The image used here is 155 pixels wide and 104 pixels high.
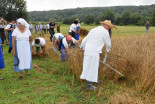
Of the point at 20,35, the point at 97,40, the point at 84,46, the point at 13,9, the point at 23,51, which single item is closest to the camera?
the point at 97,40

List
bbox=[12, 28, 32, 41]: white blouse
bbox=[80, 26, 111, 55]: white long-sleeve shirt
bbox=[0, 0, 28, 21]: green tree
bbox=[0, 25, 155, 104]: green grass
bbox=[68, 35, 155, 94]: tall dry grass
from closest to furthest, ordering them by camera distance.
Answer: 1. bbox=[0, 25, 155, 104]: green grass
2. bbox=[80, 26, 111, 55]: white long-sleeve shirt
3. bbox=[68, 35, 155, 94]: tall dry grass
4. bbox=[12, 28, 32, 41]: white blouse
5. bbox=[0, 0, 28, 21]: green tree

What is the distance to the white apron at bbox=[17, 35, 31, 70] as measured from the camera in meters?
4.10

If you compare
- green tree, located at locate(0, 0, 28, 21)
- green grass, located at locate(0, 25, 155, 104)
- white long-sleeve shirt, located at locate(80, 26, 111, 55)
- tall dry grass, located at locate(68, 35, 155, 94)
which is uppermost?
green tree, located at locate(0, 0, 28, 21)

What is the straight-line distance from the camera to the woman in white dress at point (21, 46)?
404 cm

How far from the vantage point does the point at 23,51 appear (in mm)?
4172

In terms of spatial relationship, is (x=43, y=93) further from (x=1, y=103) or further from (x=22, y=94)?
(x=1, y=103)

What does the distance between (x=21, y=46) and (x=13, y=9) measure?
33213 millimetres

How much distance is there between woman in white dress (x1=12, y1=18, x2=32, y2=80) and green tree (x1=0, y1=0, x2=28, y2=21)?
3196 cm

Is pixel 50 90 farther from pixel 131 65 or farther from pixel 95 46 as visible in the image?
pixel 131 65

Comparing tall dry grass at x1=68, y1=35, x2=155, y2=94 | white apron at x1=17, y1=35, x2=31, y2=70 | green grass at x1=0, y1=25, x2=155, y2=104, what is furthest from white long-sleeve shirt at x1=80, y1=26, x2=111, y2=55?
white apron at x1=17, y1=35, x2=31, y2=70

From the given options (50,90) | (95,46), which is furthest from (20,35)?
(95,46)

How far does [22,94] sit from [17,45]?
1333 mm

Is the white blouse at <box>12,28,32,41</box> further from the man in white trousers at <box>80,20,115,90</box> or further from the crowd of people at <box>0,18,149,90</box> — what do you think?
the man in white trousers at <box>80,20,115,90</box>

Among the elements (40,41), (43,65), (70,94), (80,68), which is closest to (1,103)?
(70,94)
